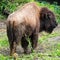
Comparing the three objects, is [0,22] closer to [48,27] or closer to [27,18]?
[48,27]

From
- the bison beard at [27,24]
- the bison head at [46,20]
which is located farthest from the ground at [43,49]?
the bison head at [46,20]

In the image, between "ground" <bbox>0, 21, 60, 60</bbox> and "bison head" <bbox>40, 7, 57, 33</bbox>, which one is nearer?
"ground" <bbox>0, 21, 60, 60</bbox>

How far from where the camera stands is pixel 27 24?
29.5 feet

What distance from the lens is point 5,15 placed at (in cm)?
1595

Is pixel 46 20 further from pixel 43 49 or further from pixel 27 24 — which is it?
pixel 27 24

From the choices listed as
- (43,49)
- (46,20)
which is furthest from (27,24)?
(46,20)

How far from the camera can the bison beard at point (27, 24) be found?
28.4 feet

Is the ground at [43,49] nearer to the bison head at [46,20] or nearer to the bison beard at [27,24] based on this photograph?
the bison beard at [27,24]

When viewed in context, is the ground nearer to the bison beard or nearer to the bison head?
the bison beard

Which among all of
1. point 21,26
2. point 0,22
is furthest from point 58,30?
point 21,26

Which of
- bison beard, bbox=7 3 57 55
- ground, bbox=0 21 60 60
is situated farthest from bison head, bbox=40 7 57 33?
ground, bbox=0 21 60 60

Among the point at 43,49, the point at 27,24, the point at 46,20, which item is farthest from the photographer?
the point at 46,20

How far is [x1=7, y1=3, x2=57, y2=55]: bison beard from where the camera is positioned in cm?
866

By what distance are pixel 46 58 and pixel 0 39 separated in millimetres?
3104
